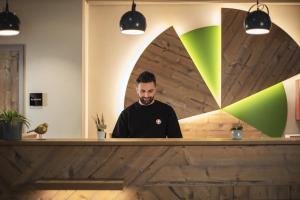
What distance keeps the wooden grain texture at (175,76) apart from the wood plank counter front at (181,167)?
7.77 feet

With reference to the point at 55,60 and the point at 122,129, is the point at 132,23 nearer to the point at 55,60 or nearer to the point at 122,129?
the point at 122,129

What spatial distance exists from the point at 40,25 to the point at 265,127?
313cm

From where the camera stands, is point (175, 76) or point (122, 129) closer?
point (122, 129)

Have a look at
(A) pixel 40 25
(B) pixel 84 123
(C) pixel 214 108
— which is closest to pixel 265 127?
(C) pixel 214 108

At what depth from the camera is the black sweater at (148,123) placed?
3.87 meters

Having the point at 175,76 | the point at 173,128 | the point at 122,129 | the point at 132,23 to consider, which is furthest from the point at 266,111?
the point at 132,23

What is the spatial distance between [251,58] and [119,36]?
68.2 inches

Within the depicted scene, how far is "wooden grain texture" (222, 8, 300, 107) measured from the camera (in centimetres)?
556

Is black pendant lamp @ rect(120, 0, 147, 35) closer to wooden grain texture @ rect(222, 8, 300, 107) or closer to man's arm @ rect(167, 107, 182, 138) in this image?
man's arm @ rect(167, 107, 182, 138)

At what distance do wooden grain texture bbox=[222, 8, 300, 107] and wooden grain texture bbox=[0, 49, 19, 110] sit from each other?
2.61 metres

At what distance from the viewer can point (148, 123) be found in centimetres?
392

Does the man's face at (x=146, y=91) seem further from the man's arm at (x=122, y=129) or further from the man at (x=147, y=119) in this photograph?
the man's arm at (x=122, y=129)

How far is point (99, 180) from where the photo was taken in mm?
3195

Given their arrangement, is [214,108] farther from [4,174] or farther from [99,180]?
[4,174]
